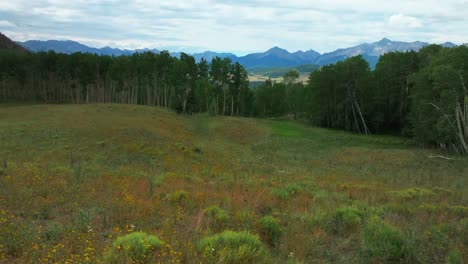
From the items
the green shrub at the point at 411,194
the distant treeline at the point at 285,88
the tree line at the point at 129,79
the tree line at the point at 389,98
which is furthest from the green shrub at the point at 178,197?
the tree line at the point at 129,79

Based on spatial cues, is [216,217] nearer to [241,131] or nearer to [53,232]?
[53,232]

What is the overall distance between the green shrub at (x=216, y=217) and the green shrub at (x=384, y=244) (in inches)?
114

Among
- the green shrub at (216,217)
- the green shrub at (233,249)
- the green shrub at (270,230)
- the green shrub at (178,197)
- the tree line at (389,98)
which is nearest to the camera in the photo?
the green shrub at (233,249)

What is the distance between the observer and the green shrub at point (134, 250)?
5141 millimetres

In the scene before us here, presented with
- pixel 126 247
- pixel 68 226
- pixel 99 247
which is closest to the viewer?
pixel 126 247

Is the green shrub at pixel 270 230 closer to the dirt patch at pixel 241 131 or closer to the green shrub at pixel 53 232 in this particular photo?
the green shrub at pixel 53 232

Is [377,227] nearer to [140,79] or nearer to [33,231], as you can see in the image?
[33,231]

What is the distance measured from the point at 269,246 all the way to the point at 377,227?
6.99ft

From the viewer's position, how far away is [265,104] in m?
94.2

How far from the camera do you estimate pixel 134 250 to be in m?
5.40

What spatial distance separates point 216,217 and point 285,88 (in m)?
89.6

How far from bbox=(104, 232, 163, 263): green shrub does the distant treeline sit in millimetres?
36865

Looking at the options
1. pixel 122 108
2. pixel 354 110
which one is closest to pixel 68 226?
pixel 122 108

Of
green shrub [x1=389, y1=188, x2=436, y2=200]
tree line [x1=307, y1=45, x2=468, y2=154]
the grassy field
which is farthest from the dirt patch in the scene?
green shrub [x1=389, y1=188, x2=436, y2=200]
